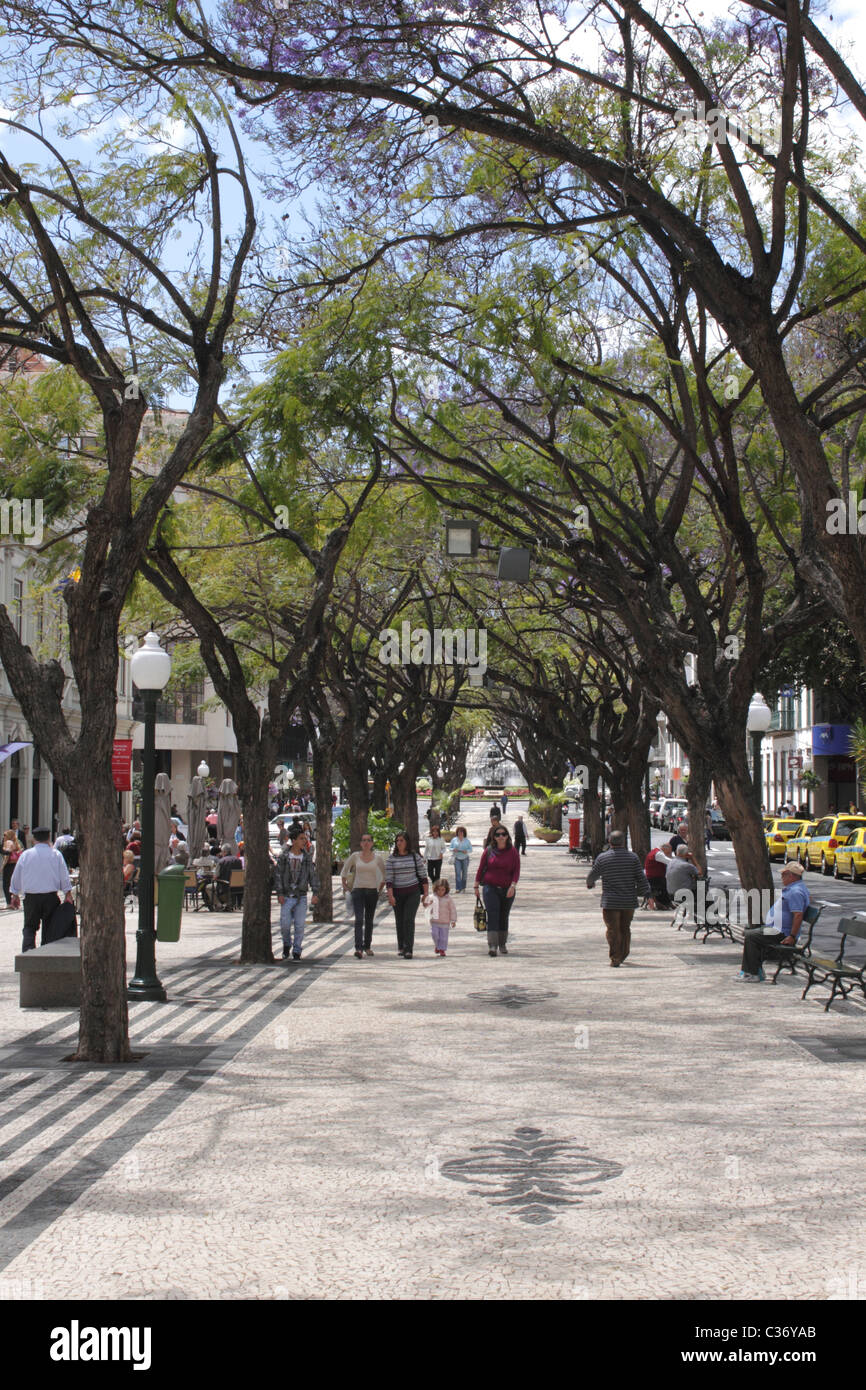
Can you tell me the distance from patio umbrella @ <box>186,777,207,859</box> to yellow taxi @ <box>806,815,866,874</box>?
1866 cm

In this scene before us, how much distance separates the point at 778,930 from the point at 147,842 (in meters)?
7.10

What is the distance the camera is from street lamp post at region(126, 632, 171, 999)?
1466cm

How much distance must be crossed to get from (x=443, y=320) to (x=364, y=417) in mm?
1876

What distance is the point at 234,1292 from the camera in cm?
557

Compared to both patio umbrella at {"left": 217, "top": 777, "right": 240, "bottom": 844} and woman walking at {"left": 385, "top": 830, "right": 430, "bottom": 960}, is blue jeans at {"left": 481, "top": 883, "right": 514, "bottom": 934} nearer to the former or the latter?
woman walking at {"left": 385, "top": 830, "right": 430, "bottom": 960}

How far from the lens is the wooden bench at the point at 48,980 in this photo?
45.2 ft

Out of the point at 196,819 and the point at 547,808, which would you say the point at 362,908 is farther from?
the point at 547,808

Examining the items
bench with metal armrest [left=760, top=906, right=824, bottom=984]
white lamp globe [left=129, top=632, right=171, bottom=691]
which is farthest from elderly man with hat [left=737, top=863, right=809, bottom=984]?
white lamp globe [left=129, top=632, right=171, bottom=691]

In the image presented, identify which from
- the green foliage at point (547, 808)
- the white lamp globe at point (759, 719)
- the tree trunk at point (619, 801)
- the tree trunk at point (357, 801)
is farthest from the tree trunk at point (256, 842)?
the green foliage at point (547, 808)

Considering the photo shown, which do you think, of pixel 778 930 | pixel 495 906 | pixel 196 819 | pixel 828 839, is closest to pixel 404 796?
pixel 196 819

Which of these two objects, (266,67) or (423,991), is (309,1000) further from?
(266,67)

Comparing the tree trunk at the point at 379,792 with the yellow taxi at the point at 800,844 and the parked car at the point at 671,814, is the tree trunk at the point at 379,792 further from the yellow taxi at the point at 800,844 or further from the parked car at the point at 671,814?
the parked car at the point at 671,814

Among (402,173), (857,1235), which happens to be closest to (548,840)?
(402,173)

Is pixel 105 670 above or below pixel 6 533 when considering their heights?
below
